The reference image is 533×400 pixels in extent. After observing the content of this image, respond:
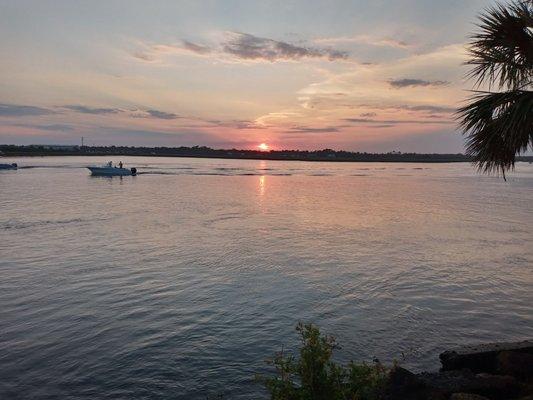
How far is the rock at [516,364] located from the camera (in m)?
9.08

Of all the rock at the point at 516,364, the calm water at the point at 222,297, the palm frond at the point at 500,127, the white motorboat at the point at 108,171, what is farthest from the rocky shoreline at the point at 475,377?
the white motorboat at the point at 108,171

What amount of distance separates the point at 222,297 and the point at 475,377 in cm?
934

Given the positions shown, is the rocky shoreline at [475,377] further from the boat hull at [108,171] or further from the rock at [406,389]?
the boat hull at [108,171]

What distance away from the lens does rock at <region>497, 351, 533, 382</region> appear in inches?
357

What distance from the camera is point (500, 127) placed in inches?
434

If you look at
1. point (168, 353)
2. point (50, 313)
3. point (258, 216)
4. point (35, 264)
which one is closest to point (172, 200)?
point (258, 216)

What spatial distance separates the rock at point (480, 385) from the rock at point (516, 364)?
0.63 metres

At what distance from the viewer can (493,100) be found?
37.8ft

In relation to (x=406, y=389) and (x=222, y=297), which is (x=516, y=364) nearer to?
(x=406, y=389)

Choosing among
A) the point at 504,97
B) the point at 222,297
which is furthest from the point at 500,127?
the point at 222,297

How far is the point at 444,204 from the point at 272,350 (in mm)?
45126

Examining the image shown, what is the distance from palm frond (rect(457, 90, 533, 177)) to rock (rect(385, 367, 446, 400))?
6.26 m

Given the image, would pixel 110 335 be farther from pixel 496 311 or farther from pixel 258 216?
pixel 258 216

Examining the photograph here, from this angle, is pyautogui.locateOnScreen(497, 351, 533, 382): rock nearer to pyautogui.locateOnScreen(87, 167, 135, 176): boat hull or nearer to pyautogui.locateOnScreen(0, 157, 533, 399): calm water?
pyautogui.locateOnScreen(0, 157, 533, 399): calm water
